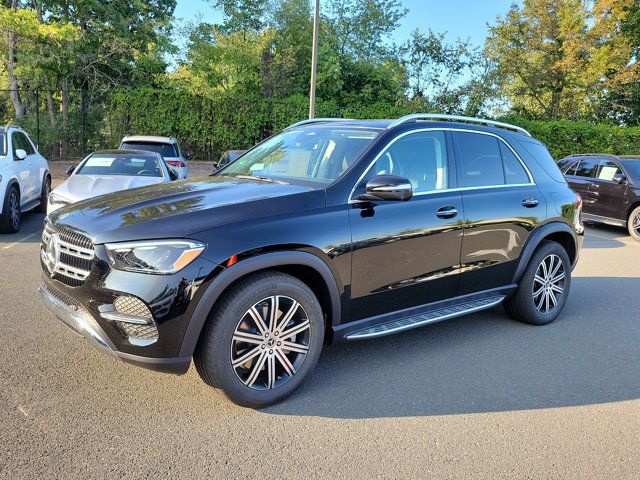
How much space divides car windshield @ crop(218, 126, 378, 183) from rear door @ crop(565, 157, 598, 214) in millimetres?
9594

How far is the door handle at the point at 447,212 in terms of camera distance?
4.04 metres

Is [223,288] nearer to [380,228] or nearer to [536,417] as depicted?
[380,228]

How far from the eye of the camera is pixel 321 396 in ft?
11.3

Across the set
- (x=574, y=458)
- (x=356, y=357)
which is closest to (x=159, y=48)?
(x=356, y=357)

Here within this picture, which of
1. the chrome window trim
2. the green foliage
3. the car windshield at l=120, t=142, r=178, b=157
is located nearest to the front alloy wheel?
the chrome window trim

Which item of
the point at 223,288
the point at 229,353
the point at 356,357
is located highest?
the point at 223,288

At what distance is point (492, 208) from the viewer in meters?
4.45

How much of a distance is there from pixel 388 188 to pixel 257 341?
1311 mm

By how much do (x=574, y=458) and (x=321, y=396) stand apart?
4.99ft

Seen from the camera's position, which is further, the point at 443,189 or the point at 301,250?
the point at 443,189

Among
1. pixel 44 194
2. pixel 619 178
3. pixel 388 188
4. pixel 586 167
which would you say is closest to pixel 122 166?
pixel 44 194

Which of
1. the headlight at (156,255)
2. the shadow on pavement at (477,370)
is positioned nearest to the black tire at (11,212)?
the headlight at (156,255)

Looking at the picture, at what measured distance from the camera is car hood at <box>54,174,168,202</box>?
22.9 feet

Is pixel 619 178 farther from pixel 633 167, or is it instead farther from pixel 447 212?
pixel 447 212
